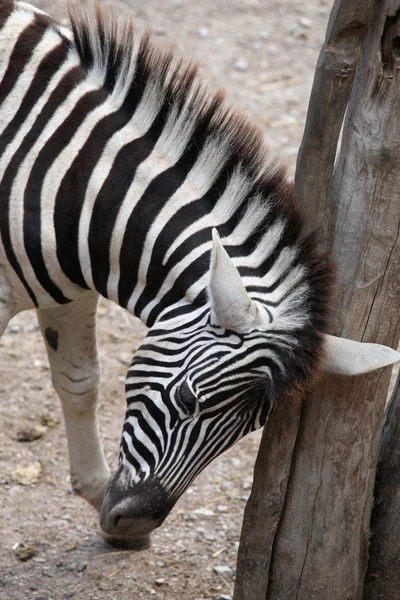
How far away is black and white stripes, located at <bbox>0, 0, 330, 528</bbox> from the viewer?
2.72 metres

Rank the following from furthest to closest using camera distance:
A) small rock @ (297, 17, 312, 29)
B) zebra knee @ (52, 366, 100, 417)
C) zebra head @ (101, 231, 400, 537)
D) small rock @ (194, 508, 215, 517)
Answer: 1. small rock @ (297, 17, 312, 29)
2. small rock @ (194, 508, 215, 517)
3. zebra knee @ (52, 366, 100, 417)
4. zebra head @ (101, 231, 400, 537)

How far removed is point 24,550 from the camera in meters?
4.08

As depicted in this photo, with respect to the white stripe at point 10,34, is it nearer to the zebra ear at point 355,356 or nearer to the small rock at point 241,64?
the zebra ear at point 355,356

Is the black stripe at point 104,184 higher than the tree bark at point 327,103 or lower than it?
lower

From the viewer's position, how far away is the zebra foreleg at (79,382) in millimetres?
4000

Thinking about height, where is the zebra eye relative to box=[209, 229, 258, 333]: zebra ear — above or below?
below

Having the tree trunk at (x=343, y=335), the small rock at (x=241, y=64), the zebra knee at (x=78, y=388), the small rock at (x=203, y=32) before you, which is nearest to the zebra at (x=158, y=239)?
the tree trunk at (x=343, y=335)

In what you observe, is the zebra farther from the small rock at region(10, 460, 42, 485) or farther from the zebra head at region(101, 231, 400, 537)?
the small rock at region(10, 460, 42, 485)

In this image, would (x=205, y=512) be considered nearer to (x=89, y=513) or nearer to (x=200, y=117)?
(x=89, y=513)

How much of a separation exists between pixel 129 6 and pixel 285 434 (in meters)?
7.71

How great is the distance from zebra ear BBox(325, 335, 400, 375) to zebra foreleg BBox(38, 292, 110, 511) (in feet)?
4.82

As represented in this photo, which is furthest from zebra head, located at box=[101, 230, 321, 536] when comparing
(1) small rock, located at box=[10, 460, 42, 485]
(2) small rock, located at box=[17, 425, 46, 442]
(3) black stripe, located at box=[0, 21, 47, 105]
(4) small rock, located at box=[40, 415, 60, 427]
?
(4) small rock, located at box=[40, 415, 60, 427]

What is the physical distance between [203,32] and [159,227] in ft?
22.9

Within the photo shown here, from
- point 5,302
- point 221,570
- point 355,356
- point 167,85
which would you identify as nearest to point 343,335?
point 355,356
